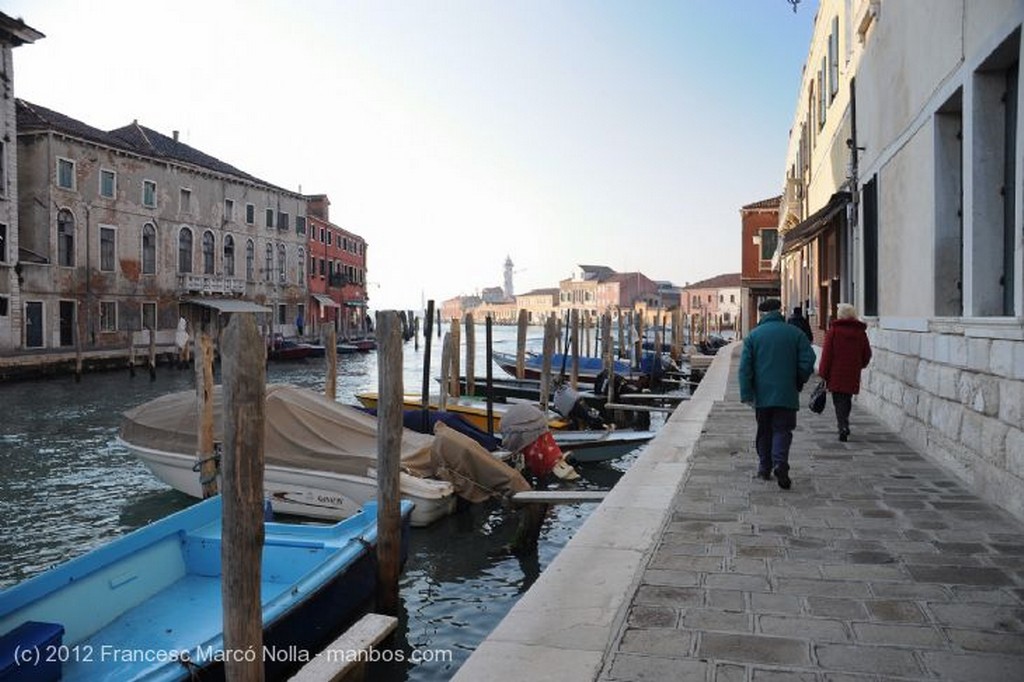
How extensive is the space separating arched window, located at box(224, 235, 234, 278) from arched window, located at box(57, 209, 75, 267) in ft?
28.7

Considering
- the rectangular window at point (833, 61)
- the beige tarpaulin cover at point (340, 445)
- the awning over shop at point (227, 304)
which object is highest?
the rectangular window at point (833, 61)

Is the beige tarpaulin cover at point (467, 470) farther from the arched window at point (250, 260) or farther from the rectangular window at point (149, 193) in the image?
the arched window at point (250, 260)

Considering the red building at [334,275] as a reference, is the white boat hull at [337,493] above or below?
below

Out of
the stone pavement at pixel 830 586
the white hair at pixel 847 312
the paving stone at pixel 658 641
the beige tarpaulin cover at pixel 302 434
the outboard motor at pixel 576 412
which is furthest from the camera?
the outboard motor at pixel 576 412

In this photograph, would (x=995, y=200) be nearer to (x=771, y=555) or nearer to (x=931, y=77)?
(x=931, y=77)

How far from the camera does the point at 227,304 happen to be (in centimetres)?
3628

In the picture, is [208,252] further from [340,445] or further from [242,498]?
[242,498]

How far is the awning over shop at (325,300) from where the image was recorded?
46.8 metres

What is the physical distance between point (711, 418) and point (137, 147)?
99.6 feet

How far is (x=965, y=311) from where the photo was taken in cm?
528

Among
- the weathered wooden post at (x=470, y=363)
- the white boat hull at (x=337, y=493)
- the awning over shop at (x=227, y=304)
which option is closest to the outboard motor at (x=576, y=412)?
the weathered wooden post at (x=470, y=363)

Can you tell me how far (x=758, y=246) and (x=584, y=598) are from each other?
31.9m

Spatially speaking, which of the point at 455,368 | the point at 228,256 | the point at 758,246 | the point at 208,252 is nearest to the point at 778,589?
the point at 455,368

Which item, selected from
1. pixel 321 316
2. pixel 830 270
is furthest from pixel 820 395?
pixel 321 316
